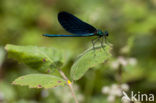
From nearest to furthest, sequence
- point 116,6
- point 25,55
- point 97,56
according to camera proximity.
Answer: point 97,56 → point 25,55 → point 116,6

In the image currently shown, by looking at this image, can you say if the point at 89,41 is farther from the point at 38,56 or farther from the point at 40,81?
the point at 40,81

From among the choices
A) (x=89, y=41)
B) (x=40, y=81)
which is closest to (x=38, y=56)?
(x=40, y=81)

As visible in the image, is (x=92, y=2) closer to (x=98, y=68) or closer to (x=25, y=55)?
(x=98, y=68)

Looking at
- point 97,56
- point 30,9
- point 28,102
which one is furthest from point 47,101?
point 30,9

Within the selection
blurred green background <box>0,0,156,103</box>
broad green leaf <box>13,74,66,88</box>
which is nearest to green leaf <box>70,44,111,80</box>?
broad green leaf <box>13,74,66,88</box>

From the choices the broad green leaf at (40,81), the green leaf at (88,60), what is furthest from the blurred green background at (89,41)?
the broad green leaf at (40,81)

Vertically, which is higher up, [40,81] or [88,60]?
[88,60]
